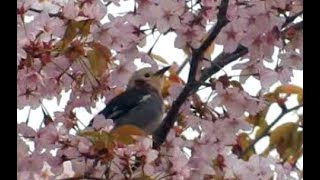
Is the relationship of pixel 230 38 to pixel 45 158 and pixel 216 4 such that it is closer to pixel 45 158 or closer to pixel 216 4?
pixel 216 4

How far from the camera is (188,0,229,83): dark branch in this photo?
1.73m

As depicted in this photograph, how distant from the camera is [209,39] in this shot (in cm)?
174

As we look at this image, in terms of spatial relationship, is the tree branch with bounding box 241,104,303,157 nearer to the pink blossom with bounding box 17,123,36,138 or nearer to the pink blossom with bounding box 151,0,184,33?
the pink blossom with bounding box 151,0,184,33

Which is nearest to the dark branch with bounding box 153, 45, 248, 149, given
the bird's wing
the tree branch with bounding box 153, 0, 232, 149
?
the tree branch with bounding box 153, 0, 232, 149

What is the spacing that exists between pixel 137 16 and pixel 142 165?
479 mm

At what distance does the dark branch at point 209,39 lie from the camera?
1730mm

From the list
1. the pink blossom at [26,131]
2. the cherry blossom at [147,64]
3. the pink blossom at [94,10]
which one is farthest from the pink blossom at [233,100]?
the pink blossom at [26,131]

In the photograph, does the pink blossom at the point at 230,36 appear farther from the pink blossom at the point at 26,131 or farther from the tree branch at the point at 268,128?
the tree branch at the point at 268,128

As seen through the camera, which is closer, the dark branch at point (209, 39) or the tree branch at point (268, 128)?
the dark branch at point (209, 39)

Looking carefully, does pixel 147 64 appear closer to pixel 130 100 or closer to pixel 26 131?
pixel 26 131

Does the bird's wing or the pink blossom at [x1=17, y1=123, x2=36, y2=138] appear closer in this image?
the pink blossom at [x1=17, y1=123, x2=36, y2=138]

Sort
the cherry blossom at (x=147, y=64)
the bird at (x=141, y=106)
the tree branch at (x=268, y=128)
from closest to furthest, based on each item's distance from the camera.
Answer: the cherry blossom at (x=147, y=64), the tree branch at (x=268, y=128), the bird at (x=141, y=106)
